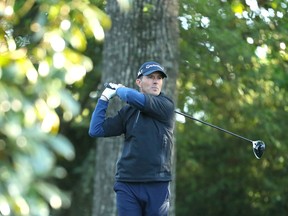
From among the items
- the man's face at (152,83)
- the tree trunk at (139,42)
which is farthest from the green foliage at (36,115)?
the tree trunk at (139,42)

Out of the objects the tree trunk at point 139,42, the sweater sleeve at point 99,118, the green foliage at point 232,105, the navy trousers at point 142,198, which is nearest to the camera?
the navy trousers at point 142,198

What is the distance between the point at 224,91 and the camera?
14305mm

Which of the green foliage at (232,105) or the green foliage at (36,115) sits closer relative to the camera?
the green foliage at (36,115)

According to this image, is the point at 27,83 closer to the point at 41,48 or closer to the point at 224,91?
the point at 41,48

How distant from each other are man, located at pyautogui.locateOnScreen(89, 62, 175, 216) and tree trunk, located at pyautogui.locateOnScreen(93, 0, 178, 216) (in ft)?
8.85

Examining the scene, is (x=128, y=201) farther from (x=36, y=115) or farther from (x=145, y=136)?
(x=36, y=115)

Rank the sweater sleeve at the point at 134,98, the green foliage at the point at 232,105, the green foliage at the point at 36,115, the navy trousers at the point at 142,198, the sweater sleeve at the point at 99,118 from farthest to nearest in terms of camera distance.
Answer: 1. the green foliage at the point at 232,105
2. the sweater sleeve at the point at 99,118
3. the navy trousers at the point at 142,198
4. the sweater sleeve at the point at 134,98
5. the green foliage at the point at 36,115

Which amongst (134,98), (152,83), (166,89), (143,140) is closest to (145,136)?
(143,140)

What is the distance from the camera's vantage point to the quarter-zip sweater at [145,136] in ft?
20.7

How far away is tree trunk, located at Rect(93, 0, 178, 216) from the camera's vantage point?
9.33m

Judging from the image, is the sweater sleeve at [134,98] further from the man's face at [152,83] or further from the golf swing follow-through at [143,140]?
the man's face at [152,83]

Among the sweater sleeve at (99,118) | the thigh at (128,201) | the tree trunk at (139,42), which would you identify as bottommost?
the tree trunk at (139,42)

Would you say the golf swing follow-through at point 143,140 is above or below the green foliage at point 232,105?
above

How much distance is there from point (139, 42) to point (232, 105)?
233 inches
